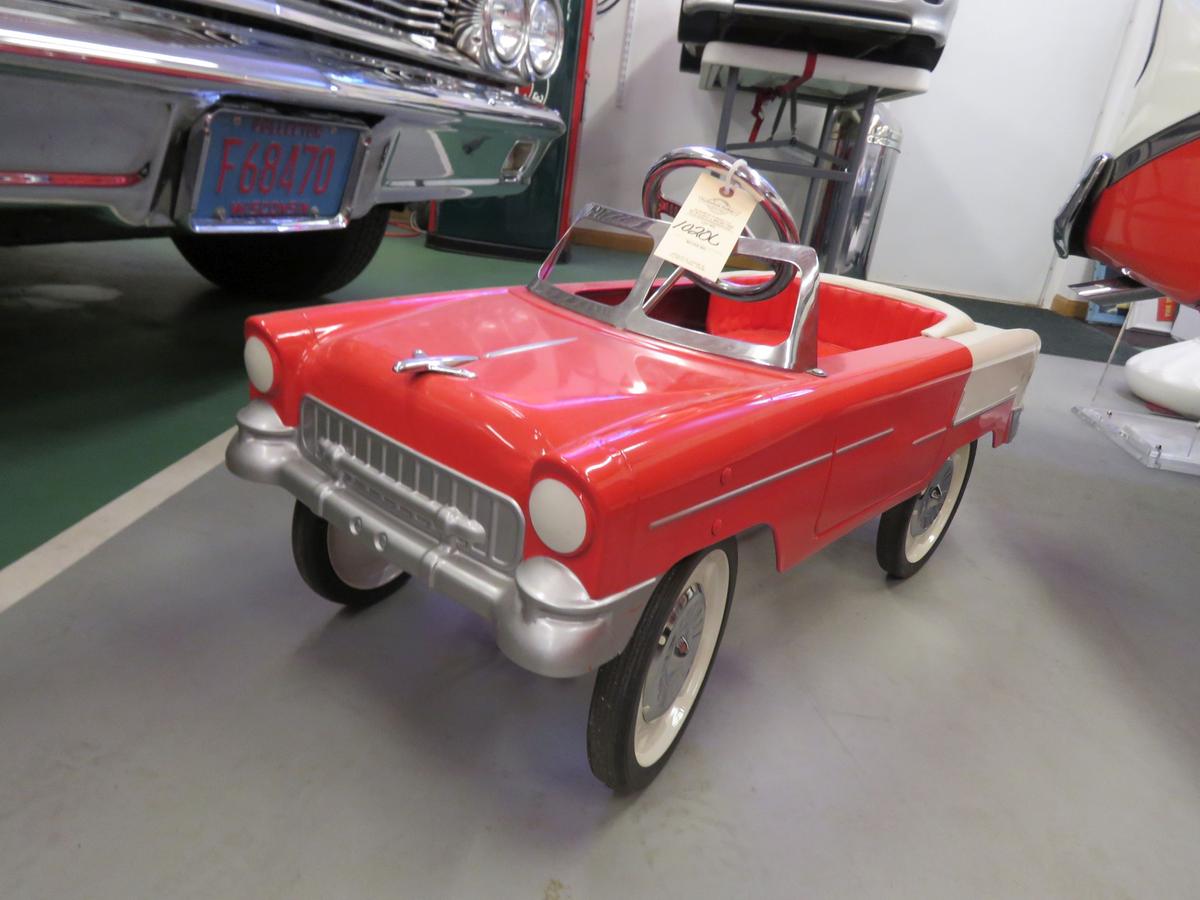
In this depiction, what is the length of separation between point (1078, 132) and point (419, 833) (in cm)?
494

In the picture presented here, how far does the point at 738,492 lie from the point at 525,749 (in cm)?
40

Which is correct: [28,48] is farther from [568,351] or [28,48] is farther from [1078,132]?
[1078,132]

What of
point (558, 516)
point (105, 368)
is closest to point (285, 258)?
point (105, 368)

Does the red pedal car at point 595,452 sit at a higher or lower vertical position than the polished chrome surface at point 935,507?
higher

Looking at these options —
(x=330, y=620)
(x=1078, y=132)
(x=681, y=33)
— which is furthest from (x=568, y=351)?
(x=1078, y=132)

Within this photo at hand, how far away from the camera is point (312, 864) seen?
77 centimetres

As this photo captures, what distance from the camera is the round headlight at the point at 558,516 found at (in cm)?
69

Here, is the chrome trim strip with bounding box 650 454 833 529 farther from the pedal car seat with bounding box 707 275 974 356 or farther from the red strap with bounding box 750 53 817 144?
the red strap with bounding box 750 53 817 144

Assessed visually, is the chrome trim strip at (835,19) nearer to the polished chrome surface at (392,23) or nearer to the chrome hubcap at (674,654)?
the polished chrome surface at (392,23)

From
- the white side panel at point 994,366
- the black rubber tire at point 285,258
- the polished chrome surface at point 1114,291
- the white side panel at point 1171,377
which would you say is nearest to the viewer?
the white side panel at point 994,366

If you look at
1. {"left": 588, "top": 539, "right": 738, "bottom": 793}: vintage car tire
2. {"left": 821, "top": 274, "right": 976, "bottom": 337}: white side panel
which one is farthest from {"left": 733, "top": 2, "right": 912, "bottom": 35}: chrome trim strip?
{"left": 588, "top": 539, "right": 738, "bottom": 793}: vintage car tire

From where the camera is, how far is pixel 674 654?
0.92 metres

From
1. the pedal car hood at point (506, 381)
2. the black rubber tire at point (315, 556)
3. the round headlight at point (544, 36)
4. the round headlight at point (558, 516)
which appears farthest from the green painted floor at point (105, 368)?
the round headlight at point (544, 36)

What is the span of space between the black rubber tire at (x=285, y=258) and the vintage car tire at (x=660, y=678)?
1687mm
